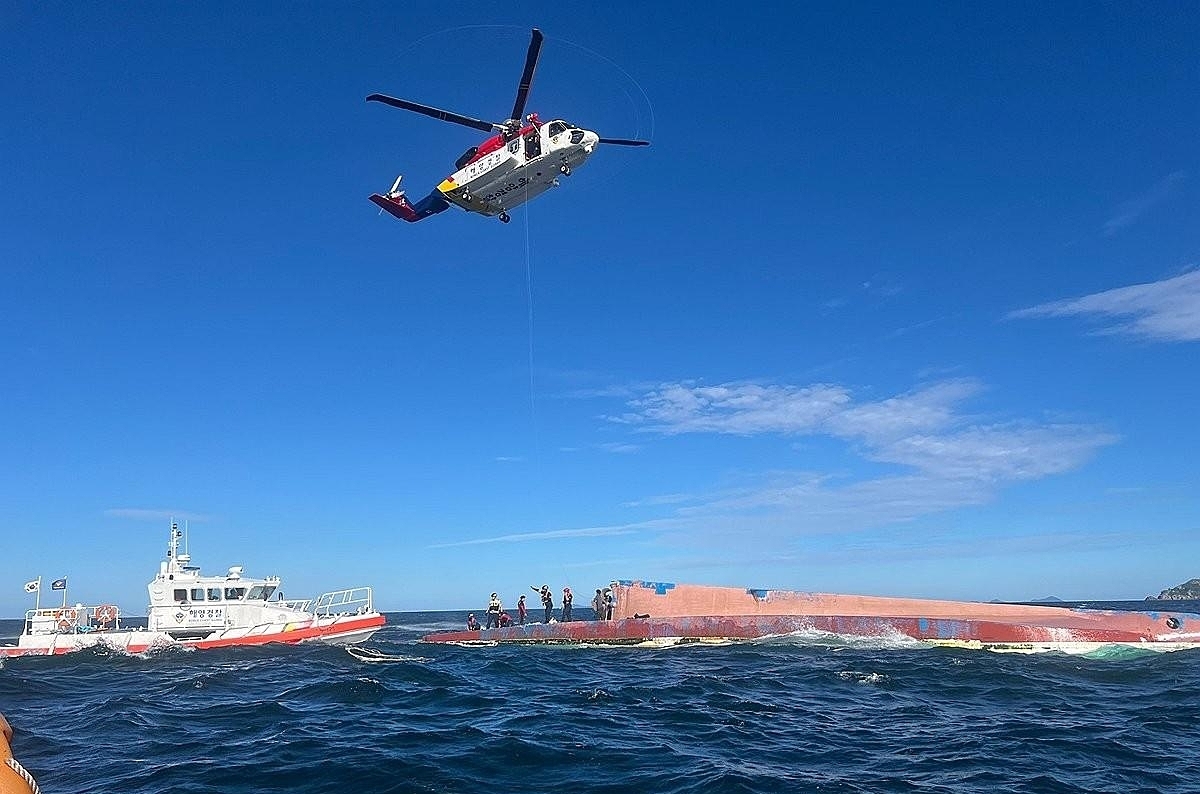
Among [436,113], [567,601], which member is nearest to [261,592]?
[567,601]

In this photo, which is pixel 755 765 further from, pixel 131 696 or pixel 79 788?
pixel 131 696

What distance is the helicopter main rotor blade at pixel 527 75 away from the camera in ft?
73.5

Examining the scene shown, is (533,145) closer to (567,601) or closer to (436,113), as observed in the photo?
(436,113)

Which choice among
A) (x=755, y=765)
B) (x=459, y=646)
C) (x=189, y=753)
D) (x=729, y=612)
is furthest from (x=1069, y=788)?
(x=459, y=646)

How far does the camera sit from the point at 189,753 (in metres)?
13.0

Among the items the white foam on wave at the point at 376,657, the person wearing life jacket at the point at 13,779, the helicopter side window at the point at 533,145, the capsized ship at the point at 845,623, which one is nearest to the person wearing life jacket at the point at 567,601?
the capsized ship at the point at 845,623

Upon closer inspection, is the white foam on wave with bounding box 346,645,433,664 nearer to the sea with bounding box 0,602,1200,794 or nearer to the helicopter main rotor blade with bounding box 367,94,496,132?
the sea with bounding box 0,602,1200,794

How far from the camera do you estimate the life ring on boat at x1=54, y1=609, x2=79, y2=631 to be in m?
36.6

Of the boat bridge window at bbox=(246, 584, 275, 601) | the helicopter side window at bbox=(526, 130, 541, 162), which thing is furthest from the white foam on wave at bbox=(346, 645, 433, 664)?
the helicopter side window at bbox=(526, 130, 541, 162)

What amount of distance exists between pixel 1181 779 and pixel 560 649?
25084 millimetres

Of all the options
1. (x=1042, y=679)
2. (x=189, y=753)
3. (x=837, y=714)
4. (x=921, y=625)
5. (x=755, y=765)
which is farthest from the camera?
(x=921, y=625)

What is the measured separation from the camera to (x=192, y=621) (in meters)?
36.3

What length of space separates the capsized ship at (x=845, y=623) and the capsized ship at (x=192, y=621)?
7.31 metres

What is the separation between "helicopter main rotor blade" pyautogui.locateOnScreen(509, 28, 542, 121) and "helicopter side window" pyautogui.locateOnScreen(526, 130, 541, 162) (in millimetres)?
1465
